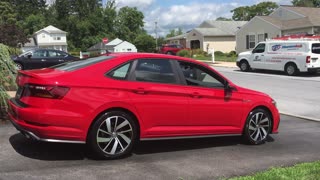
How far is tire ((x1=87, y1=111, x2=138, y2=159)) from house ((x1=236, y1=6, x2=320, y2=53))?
37199 mm

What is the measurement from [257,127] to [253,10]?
93.4m

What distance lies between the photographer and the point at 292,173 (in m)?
5.96

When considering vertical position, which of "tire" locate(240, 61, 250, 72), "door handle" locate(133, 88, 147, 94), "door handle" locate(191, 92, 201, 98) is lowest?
"tire" locate(240, 61, 250, 72)

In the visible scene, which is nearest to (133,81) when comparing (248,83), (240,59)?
(248,83)

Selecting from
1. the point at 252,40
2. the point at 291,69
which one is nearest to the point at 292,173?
the point at 291,69

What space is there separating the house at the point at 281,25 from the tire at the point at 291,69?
16.9 metres

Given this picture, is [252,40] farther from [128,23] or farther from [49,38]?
[128,23]

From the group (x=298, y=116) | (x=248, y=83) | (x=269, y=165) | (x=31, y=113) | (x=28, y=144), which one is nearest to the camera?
(x=31, y=113)

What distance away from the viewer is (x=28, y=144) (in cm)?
715

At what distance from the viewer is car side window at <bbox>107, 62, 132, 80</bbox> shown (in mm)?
6578

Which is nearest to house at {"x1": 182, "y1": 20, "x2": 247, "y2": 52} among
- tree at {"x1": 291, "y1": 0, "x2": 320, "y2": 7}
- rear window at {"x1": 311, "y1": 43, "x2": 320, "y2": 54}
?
tree at {"x1": 291, "y1": 0, "x2": 320, "y2": 7}

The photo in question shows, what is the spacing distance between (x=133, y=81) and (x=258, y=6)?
93.5 m

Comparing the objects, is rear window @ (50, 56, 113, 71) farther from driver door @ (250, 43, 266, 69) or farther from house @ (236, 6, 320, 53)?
house @ (236, 6, 320, 53)

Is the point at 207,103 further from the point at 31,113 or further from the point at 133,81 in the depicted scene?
the point at 31,113
